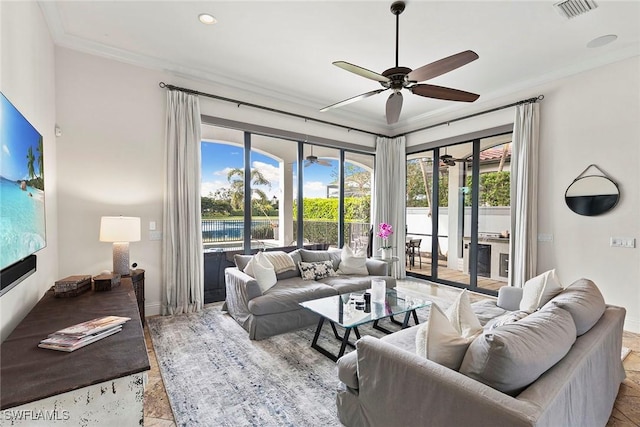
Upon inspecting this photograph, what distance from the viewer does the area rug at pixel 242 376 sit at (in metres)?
1.99

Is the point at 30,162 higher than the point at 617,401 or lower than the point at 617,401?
higher

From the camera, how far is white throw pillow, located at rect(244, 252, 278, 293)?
350cm

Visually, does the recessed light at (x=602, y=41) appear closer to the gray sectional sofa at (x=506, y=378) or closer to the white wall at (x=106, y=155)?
the gray sectional sofa at (x=506, y=378)

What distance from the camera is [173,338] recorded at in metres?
3.15

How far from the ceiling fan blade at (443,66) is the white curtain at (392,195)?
364 cm

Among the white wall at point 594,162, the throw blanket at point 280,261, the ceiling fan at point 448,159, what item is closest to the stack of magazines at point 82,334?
the throw blanket at point 280,261

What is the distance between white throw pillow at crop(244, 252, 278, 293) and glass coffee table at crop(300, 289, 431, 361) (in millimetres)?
669

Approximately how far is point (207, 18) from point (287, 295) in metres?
2.98

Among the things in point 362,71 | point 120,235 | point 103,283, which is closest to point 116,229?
point 120,235

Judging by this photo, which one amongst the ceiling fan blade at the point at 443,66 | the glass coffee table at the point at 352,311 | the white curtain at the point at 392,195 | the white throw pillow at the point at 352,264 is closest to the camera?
the ceiling fan blade at the point at 443,66

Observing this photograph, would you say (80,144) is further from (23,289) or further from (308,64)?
(308,64)

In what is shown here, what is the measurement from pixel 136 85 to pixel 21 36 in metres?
1.74

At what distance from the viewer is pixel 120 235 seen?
3.09 m

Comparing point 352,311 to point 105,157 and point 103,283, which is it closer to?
point 103,283
